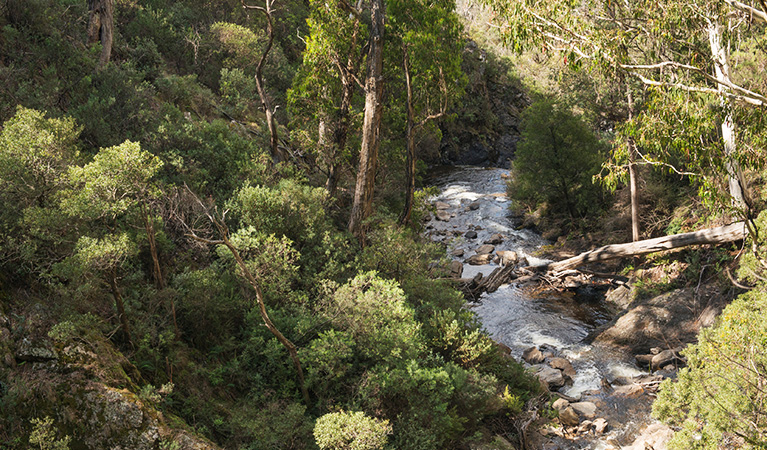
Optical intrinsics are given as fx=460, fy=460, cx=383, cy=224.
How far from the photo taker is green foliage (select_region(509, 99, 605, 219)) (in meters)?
20.0

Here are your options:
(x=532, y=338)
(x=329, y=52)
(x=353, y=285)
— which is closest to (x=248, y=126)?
(x=329, y=52)

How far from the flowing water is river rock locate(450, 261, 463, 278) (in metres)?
0.46

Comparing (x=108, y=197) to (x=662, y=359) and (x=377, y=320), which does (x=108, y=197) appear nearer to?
(x=377, y=320)

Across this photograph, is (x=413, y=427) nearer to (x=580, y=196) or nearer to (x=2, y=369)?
(x=2, y=369)

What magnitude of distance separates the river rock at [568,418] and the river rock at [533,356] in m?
2.48

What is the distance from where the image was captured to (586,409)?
1018 centimetres

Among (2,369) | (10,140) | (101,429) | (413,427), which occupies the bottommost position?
(413,427)

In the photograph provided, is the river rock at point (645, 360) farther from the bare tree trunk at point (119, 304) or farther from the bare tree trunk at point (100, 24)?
the bare tree trunk at point (100, 24)

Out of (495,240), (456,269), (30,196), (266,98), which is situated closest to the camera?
(30,196)

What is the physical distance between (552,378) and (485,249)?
29.9 feet

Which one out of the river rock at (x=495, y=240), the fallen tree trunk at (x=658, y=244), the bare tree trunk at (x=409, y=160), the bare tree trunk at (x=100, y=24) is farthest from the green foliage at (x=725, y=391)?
the bare tree trunk at (x=100, y=24)

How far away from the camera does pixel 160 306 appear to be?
23.9ft

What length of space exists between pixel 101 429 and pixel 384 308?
4.57 meters

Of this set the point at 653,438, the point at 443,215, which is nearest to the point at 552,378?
the point at 653,438
